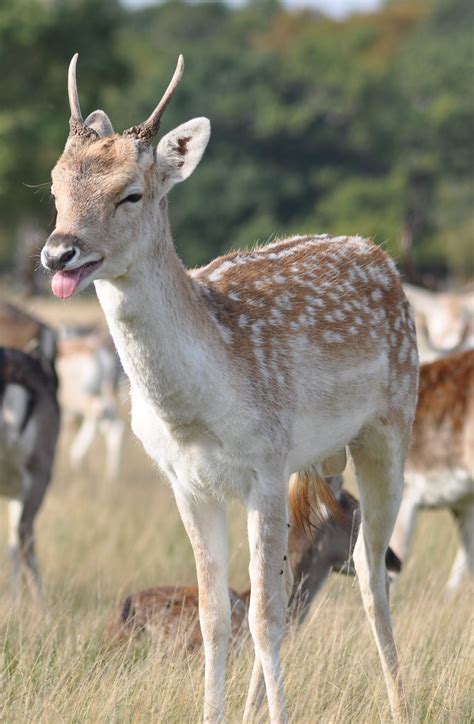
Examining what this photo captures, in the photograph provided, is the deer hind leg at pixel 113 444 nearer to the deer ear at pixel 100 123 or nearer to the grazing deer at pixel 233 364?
the grazing deer at pixel 233 364

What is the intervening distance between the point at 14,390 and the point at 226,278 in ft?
10.8

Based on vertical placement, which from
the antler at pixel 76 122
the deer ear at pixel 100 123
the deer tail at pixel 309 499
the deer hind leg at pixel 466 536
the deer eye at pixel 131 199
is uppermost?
the antler at pixel 76 122

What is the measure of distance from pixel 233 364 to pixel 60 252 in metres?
0.83

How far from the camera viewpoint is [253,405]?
4312mm

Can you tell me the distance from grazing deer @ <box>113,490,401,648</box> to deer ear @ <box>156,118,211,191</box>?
163cm

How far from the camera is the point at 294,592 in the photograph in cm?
582

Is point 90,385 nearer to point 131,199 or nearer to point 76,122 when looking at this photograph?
point 76,122

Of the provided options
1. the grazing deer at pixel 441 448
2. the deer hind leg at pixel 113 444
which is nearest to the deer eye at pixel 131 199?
the grazing deer at pixel 441 448

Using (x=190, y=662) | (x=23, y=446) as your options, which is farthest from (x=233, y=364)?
(x=23, y=446)

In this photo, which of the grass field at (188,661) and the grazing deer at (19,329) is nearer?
the grass field at (188,661)

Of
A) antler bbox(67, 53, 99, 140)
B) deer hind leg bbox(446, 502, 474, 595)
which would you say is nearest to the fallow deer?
deer hind leg bbox(446, 502, 474, 595)

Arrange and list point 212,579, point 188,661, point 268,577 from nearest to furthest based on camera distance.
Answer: point 268,577, point 212,579, point 188,661

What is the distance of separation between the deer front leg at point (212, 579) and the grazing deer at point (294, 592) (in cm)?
62

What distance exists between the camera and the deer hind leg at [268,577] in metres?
4.30
